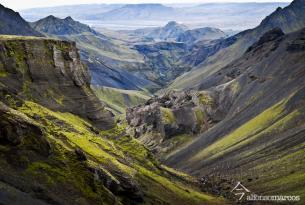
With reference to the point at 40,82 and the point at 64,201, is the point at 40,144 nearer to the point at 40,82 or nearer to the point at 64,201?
the point at 64,201

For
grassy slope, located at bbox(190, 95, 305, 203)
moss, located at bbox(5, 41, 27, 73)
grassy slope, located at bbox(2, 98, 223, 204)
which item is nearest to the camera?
grassy slope, located at bbox(2, 98, 223, 204)

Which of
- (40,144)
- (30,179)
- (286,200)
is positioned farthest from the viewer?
(286,200)

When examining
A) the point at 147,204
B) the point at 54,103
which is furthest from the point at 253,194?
the point at 54,103

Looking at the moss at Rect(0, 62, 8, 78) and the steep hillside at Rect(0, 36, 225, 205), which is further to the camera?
the moss at Rect(0, 62, 8, 78)

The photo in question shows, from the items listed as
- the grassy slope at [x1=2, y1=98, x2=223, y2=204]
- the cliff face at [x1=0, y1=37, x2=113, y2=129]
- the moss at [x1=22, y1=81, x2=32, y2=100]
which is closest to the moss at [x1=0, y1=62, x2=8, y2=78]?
the cliff face at [x1=0, y1=37, x2=113, y2=129]

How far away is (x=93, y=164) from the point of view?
8475 cm

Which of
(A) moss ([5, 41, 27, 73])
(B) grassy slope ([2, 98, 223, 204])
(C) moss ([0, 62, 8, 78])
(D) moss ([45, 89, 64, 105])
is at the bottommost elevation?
(B) grassy slope ([2, 98, 223, 204])

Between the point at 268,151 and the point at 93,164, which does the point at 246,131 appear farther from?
A: the point at 93,164

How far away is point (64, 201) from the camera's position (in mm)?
68562

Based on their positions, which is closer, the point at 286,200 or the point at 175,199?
the point at 175,199

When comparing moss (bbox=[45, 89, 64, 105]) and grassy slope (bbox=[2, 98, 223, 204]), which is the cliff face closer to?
moss (bbox=[45, 89, 64, 105])

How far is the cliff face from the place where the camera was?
119775 mm

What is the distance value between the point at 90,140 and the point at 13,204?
4830 centimetres

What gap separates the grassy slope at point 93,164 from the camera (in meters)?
74.6
